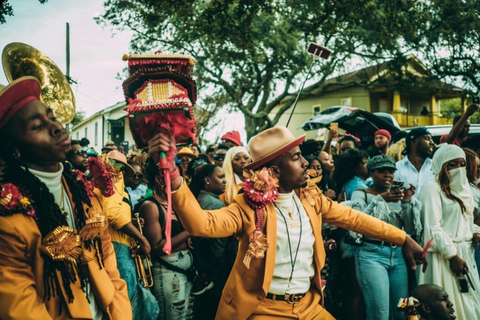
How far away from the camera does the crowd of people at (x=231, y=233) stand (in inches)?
93.3

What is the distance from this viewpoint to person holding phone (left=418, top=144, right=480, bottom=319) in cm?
493

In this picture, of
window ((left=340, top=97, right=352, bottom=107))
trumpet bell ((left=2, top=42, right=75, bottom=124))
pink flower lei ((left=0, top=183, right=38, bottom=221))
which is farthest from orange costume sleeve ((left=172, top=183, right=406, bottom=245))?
window ((left=340, top=97, right=352, bottom=107))

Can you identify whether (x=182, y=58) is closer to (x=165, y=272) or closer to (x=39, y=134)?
(x=39, y=134)

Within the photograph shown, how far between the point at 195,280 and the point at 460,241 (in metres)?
3.24

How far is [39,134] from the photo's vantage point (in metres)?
2.44

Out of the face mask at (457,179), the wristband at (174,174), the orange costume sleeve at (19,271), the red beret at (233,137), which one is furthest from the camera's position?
the red beret at (233,137)

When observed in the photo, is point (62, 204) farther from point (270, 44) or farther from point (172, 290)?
point (270, 44)

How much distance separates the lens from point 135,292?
4.04 m

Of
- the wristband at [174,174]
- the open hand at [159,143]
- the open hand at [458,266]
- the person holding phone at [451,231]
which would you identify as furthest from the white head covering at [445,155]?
the open hand at [159,143]

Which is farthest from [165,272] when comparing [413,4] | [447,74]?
[447,74]

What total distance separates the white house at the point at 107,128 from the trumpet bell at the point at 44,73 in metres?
22.3

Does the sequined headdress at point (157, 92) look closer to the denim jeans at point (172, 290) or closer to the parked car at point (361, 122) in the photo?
the denim jeans at point (172, 290)

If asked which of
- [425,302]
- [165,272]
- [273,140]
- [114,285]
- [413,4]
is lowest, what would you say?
[425,302]

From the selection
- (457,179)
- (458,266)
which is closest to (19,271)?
(458,266)
